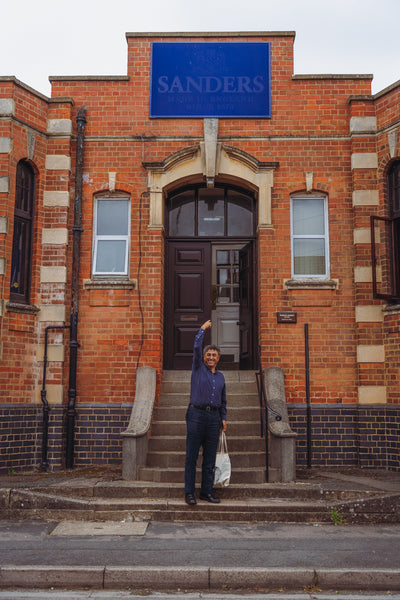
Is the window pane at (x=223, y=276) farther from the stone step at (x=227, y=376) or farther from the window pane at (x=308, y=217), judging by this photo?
the stone step at (x=227, y=376)

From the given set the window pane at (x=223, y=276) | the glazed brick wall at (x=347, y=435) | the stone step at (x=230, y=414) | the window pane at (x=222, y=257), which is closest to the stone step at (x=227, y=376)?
the stone step at (x=230, y=414)

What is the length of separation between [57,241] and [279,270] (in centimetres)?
385

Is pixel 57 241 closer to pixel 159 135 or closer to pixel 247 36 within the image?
pixel 159 135

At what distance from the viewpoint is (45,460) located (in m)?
9.80

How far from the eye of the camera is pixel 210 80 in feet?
36.0

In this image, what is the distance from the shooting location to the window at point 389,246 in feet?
33.2

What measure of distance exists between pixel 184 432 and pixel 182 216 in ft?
13.3

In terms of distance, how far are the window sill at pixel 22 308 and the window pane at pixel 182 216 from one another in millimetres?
2807

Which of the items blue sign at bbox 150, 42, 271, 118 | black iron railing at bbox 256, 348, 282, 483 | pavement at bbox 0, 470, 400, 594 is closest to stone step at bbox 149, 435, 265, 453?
black iron railing at bbox 256, 348, 282, 483

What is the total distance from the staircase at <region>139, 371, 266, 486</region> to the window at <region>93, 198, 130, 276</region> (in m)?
2.11

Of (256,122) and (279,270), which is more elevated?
(256,122)

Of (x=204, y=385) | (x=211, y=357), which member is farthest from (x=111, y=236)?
(x=204, y=385)

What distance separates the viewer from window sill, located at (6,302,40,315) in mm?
9766

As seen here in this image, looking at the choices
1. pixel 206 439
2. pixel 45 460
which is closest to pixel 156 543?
pixel 206 439
